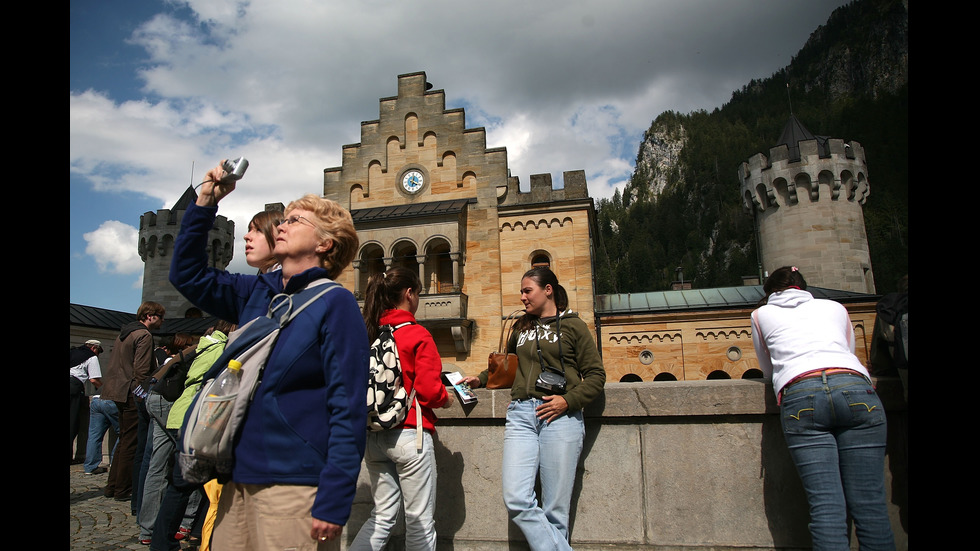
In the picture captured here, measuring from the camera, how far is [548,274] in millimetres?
3652

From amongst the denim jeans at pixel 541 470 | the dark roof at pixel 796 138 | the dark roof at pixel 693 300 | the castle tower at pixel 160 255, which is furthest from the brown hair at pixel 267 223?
the castle tower at pixel 160 255

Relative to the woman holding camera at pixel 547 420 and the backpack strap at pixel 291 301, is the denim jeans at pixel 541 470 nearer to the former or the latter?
the woman holding camera at pixel 547 420

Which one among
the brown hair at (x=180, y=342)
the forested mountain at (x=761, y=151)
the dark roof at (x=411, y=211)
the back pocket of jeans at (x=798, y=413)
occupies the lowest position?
the back pocket of jeans at (x=798, y=413)

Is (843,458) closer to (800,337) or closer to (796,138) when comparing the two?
(800,337)

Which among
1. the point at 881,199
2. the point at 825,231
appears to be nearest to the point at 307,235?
the point at 825,231

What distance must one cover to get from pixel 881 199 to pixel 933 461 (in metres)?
74.7

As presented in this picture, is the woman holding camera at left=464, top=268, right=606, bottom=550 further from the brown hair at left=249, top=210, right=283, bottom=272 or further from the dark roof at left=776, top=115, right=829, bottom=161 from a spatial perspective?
the dark roof at left=776, top=115, right=829, bottom=161

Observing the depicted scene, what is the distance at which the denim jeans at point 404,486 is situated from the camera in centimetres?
296

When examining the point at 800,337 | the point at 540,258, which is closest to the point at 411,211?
the point at 540,258

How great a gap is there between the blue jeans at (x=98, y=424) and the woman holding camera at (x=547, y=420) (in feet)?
23.7

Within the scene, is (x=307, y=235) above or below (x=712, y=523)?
above

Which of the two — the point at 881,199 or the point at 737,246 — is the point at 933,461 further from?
the point at 737,246

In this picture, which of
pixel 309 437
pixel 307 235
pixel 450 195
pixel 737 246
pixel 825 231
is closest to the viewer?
pixel 309 437
